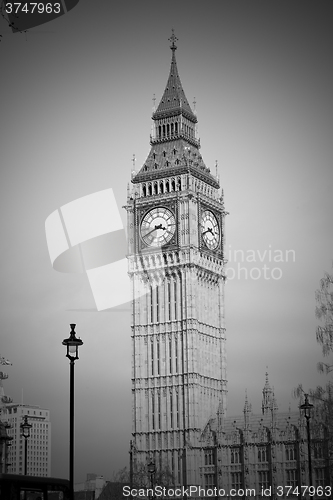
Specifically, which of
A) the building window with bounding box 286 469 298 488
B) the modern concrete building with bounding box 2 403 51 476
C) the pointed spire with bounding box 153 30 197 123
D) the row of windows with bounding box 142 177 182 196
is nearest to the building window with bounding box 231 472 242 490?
the building window with bounding box 286 469 298 488

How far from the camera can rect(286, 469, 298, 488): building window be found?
306 ft

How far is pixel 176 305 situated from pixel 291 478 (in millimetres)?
18963

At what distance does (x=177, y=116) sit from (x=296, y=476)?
1409 inches

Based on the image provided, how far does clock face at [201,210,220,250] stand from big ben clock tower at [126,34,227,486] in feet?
0.31

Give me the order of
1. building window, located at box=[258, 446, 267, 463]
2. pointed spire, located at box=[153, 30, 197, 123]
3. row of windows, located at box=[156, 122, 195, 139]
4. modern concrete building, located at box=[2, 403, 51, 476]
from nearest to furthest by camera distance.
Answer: building window, located at box=[258, 446, 267, 463]
pointed spire, located at box=[153, 30, 197, 123]
row of windows, located at box=[156, 122, 195, 139]
modern concrete building, located at box=[2, 403, 51, 476]

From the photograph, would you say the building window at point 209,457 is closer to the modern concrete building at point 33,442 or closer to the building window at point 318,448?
the building window at point 318,448

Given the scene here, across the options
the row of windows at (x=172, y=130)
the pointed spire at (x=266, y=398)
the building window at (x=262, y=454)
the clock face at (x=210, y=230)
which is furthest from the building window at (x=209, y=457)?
the row of windows at (x=172, y=130)

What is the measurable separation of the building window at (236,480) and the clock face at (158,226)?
21753 millimetres

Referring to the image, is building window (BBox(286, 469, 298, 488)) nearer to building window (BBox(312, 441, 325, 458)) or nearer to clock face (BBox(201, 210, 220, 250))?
building window (BBox(312, 441, 325, 458))

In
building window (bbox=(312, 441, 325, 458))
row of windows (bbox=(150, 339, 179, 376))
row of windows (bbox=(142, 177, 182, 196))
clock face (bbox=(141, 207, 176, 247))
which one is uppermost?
row of windows (bbox=(142, 177, 182, 196))


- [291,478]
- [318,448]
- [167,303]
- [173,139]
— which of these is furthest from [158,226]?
[318,448]

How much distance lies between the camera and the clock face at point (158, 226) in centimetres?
10219

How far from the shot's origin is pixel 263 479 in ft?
312

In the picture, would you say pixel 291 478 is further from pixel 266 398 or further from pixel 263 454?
pixel 266 398
